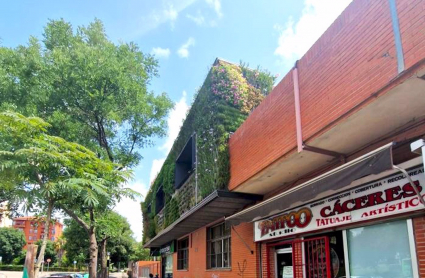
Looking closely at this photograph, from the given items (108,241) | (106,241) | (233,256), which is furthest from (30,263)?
(108,241)

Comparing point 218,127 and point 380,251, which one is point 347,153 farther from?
point 218,127

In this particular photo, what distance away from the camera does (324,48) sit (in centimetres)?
585

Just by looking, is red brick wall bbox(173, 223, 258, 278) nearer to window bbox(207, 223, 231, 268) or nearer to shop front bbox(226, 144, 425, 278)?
window bbox(207, 223, 231, 268)

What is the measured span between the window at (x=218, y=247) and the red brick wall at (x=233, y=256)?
0.80ft

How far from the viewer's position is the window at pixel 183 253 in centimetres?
1850

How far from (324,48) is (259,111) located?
271 cm

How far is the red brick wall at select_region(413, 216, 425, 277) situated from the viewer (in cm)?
502

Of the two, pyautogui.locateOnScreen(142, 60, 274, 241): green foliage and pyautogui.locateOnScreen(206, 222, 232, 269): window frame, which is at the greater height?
pyautogui.locateOnScreen(142, 60, 274, 241): green foliage

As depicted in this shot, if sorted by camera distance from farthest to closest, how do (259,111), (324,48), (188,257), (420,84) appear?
(188,257), (259,111), (324,48), (420,84)

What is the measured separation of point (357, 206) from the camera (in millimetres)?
6285

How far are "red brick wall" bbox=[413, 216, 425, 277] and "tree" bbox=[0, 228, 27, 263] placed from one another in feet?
277

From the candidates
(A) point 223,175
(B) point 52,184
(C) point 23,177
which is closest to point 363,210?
(A) point 223,175

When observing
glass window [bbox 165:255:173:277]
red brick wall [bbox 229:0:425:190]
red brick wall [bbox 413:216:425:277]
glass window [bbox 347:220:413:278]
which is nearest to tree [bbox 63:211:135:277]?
glass window [bbox 165:255:173:277]

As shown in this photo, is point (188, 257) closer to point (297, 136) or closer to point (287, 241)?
point (287, 241)
